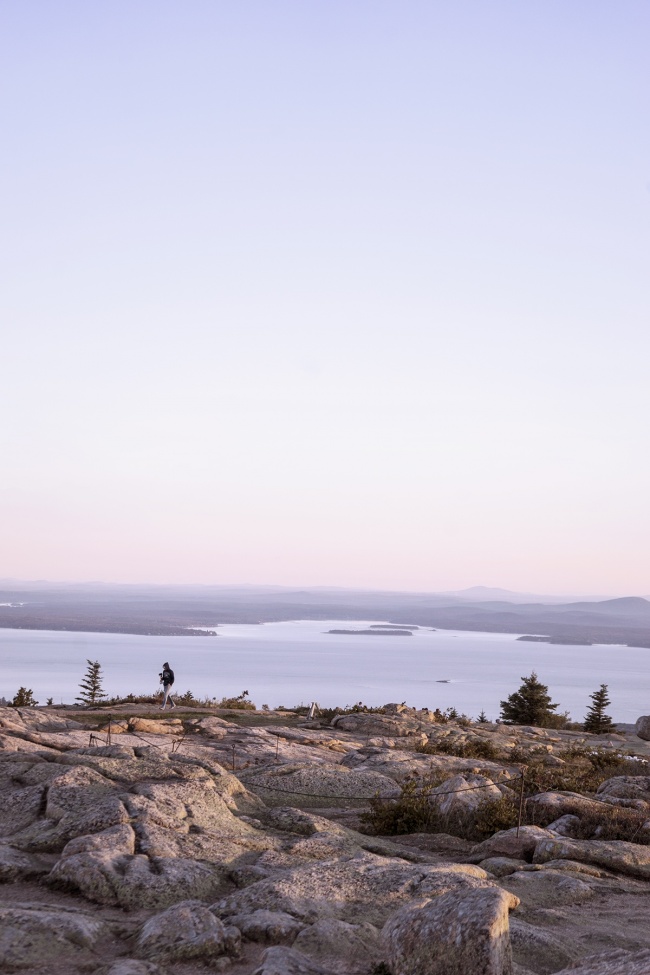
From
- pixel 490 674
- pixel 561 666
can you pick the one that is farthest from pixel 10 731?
pixel 561 666

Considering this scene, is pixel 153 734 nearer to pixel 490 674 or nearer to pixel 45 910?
pixel 45 910

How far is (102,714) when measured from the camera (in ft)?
88.1

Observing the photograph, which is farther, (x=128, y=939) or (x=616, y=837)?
(x=616, y=837)

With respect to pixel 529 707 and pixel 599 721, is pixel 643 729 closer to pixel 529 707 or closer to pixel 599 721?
pixel 599 721

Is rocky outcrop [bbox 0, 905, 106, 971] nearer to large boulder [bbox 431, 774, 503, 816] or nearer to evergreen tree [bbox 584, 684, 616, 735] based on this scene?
large boulder [bbox 431, 774, 503, 816]

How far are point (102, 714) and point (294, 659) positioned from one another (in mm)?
114160

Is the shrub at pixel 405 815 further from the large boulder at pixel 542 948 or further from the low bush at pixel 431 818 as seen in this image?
the large boulder at pixel 542 948

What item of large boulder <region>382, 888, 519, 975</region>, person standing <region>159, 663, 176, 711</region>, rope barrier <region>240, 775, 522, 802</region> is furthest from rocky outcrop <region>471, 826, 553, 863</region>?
person standing <region>159, 663, 176, 711</region>

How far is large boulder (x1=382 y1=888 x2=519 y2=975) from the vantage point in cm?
681

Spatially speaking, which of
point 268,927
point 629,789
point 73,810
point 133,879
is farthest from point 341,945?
point 629,789

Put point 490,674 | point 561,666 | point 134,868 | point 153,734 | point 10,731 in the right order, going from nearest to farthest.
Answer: point 134,868 < point 10,731 < point 153,734 < point 490,674 < point 561,666

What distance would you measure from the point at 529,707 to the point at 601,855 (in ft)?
92.3

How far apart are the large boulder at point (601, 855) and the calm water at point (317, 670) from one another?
145 ft

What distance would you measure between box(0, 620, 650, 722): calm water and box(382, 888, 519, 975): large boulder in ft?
158
